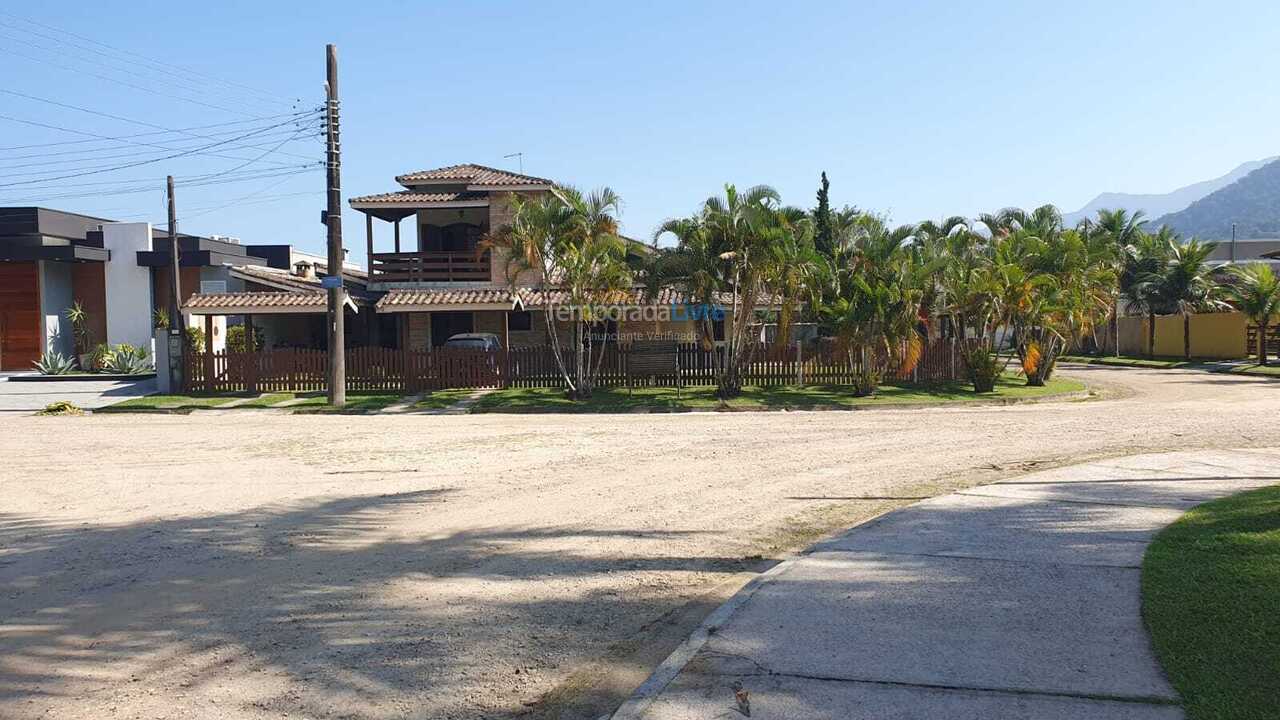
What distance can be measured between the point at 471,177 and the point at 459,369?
9795 millimetres

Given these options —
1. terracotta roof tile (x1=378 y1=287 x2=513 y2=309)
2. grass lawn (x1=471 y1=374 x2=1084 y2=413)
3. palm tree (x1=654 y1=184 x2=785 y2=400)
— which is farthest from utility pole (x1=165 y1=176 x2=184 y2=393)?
palm tree (x1=654 y1=184 x2=785 y2=400)

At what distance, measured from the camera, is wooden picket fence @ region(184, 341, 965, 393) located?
89.7 feet

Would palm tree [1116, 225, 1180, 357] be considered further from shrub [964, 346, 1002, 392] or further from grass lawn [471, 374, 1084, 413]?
shrub [964, 346, 1002, 392]

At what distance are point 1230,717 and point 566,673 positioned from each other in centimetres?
323

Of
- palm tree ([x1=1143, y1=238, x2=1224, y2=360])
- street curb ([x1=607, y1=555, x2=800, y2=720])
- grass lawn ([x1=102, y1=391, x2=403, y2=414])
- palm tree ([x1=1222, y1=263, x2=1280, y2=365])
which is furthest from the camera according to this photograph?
palm tree ([x1=1143, y1=238, x2=1224, y2=360])

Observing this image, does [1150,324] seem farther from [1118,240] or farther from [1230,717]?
[1230,717]

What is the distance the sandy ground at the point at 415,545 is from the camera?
5.24m

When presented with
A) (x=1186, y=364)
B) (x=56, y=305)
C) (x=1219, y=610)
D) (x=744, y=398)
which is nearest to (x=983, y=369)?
(x=744, y=398)

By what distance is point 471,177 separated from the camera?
3431 cm

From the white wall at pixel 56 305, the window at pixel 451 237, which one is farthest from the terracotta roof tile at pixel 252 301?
the white wall at pixel 56 305

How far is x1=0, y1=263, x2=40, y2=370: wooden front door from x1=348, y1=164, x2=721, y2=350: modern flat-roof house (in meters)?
12.7

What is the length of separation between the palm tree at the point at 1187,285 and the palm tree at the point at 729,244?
29.9 meters

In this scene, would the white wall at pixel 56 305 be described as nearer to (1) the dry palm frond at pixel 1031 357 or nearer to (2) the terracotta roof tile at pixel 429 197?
(2) the terracotta roof tile at pixel 429 197

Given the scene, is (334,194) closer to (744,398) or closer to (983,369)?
(744,398)
